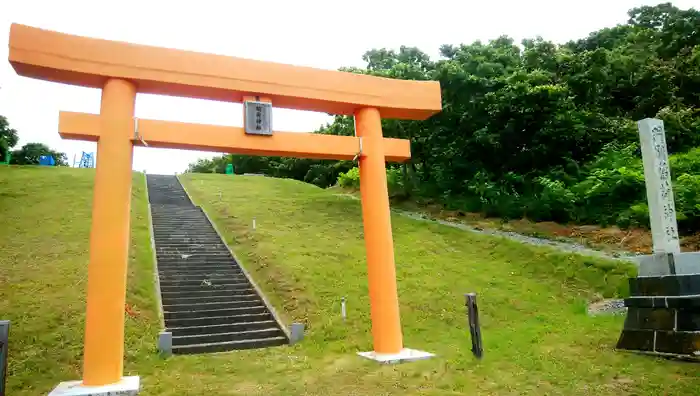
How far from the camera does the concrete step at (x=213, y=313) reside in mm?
9797

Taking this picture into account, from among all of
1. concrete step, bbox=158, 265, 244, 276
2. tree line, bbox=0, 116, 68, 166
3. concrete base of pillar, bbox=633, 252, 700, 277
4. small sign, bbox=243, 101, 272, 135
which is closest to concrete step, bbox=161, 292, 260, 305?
concrete step, bbox=158, 265, 244, 276

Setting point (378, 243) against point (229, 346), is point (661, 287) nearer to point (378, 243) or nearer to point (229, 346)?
point (378, 243)

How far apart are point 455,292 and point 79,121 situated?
8.84 metres

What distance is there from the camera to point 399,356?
7.36m

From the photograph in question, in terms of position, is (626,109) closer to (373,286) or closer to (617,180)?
→ (617,180)

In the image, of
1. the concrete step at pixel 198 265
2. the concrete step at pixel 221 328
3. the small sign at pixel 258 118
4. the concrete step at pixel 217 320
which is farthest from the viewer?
the concrete step at pixel 198 265

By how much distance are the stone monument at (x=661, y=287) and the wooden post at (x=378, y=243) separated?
12.3 ft

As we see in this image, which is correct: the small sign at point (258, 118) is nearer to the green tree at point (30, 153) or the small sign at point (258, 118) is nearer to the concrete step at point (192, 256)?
the concrete step at point (192, 256)

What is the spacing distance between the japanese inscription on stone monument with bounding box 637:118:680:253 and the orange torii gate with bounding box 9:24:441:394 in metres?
3.74

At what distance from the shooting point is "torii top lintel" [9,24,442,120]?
612 cm

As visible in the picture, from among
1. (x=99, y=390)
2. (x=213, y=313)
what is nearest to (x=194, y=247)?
(x=213, y=313)

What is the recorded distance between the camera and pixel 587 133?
1844 centimetres

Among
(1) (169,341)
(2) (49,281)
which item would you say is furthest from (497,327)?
(2) (49,281)

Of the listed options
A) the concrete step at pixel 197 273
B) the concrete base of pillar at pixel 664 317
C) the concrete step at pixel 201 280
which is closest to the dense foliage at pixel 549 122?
the concrete base of pillar at pixel 664 317
